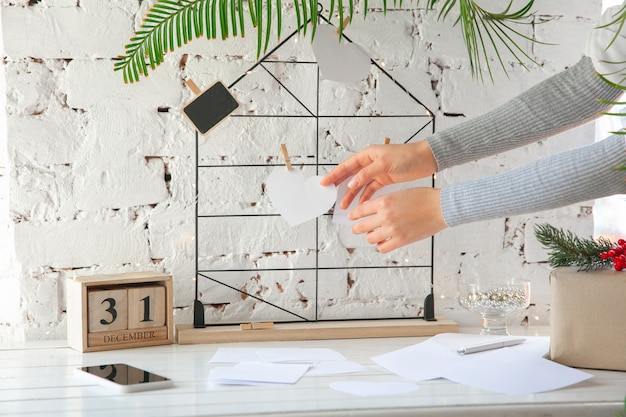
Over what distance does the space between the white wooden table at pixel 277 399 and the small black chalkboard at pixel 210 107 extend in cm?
51

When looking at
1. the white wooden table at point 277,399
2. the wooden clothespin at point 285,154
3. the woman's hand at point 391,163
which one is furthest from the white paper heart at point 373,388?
the wooden clothespin at point 285,154

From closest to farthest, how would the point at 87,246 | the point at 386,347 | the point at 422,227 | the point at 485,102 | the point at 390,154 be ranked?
1. the point at 422,227
2. the point at 390,154
3. the point at 386,347
4. the point at 87,246
5. the point at 485,102

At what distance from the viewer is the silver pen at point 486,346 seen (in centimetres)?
137

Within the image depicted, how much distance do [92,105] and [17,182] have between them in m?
0.22

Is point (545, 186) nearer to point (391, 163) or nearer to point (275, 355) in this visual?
point (391, 163)

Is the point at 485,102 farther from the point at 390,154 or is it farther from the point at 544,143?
the point at 390,154

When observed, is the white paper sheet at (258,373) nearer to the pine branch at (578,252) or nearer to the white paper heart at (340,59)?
the pine branch at (578,252)

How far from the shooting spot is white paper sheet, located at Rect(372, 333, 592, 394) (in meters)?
1.19

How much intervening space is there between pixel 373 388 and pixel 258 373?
0.20 meters

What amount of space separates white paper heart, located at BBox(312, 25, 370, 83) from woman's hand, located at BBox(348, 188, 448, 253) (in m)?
0.42

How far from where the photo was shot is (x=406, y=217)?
126 centimetres

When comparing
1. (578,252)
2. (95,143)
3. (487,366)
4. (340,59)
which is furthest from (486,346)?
(95,143)

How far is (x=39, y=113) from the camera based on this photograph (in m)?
1.56

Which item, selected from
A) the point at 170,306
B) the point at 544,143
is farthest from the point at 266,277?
the point at 544,143
